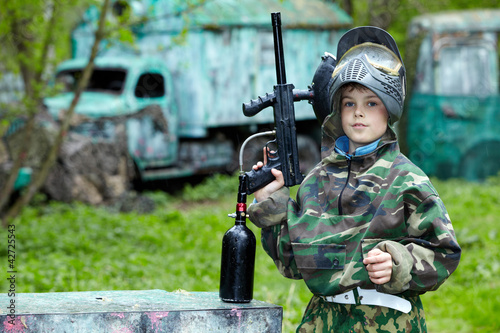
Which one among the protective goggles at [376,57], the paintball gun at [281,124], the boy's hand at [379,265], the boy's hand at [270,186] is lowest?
the boy's hand at [379,265]

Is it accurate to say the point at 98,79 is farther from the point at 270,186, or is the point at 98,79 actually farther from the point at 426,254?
the point at 426,254

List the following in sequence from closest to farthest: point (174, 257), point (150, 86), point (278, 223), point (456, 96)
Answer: point (278, 223), point (174, 257), point (150, 86), point (456, 96)

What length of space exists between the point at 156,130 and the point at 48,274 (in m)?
5.39

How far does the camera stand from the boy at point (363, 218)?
2354mm

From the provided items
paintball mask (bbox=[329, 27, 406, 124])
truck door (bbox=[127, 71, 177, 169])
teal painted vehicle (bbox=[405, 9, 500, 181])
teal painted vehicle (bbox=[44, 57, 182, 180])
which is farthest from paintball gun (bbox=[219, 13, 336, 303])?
teal painted vehicle (bbox=[405, 9, 500, 181])

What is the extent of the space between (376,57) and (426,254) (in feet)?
2.43

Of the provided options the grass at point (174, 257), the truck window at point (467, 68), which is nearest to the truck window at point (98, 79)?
the grass at point (174, 257)

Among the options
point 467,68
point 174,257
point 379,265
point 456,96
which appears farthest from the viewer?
point 467,68

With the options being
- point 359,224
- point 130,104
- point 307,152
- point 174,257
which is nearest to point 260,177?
point 359,224

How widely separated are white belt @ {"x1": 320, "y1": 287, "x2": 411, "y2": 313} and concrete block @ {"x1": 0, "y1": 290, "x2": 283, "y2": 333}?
283 mm

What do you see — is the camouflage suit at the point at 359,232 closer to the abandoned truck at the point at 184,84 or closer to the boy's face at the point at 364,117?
the boy's face at the point at 364,117

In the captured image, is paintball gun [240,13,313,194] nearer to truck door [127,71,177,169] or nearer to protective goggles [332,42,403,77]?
protective goggles [332,42,403,77]

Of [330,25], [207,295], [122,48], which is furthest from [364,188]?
[330,25]

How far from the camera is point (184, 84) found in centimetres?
1195
